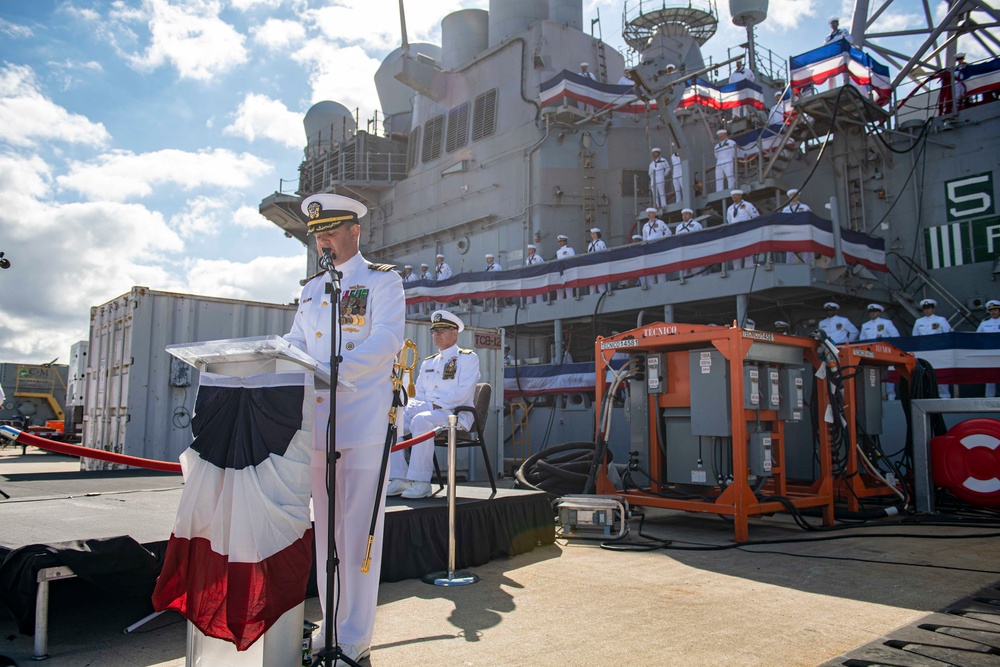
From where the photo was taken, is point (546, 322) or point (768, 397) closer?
point (768, 397)

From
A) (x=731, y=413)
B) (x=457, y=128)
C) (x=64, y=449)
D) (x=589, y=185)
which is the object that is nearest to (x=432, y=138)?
(x=457, y=128)

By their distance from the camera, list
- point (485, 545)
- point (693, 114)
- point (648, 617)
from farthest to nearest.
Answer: point (693, 114) < point (485, 545) < point (648, 617)

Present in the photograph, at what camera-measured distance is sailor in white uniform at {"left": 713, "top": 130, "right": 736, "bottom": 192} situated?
1344 centimetres

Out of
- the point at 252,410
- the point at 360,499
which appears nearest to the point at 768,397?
the point at 360,499

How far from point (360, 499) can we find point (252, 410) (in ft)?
2.27

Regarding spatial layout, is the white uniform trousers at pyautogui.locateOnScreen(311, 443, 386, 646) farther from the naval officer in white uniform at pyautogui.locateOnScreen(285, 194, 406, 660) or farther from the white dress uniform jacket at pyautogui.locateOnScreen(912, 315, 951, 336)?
the white dress uniform jacket at pyautogui.locateOnScreen(912, 315, 951, 336)

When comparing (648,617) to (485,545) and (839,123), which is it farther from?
(839,123)

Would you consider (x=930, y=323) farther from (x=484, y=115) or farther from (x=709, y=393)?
(x=484, y=115)

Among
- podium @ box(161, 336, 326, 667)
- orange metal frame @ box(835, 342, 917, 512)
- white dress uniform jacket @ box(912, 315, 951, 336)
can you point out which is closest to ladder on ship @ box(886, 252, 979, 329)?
white dress uniform jacket @ box(912, 315, 951, 336)

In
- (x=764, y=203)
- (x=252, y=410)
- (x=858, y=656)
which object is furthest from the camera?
(x=764, y=203)

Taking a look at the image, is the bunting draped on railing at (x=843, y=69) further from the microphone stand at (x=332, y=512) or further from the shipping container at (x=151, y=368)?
the microphone stand at (x=332, y=512)

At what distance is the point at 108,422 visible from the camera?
8.23 meters

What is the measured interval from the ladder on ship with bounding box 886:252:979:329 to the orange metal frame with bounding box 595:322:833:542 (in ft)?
18.3

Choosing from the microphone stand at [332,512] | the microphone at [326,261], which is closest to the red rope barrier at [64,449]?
the microphone stand at [332,512]
